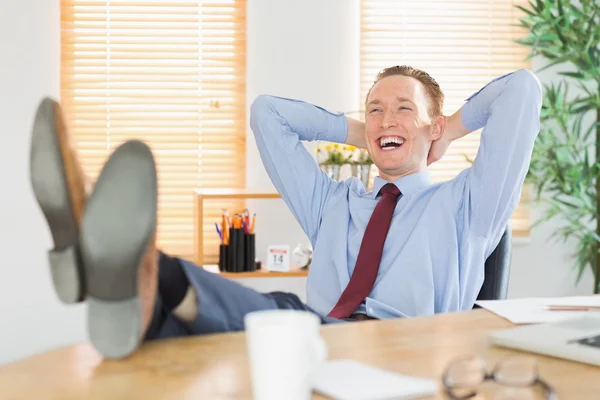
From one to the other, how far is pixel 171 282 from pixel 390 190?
1248 mm

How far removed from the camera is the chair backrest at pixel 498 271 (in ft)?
6.92

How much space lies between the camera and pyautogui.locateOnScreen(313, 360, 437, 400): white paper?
0.88 meters

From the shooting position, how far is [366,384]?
923mm

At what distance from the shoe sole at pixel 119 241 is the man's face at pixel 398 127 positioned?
1436mm

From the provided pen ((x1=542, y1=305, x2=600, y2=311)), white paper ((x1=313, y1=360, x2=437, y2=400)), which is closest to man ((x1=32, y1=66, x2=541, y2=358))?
white paper ((x1=313, y1=360, x2=437, y2=400))

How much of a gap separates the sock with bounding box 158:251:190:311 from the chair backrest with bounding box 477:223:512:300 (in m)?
1.17

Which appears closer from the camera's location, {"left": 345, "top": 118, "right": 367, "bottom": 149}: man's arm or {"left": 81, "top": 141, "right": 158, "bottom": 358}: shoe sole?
{"left": 81, "top": 141, "right": 158, "bottom": 358}: shoe sole

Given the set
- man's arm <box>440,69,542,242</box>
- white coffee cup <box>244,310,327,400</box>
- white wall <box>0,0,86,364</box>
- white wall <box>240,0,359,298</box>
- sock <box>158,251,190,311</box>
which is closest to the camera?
white coffee cup <box>244,310,327,400</box>

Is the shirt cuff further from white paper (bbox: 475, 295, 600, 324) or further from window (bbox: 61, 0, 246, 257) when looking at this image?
window (bbox: 61, 0, 246, 257)

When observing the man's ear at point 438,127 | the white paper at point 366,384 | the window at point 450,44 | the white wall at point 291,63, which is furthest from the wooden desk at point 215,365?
the window at point 450,44

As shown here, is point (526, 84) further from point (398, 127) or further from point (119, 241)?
point (119, 241)

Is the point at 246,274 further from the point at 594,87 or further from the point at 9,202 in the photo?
the point at 594,87

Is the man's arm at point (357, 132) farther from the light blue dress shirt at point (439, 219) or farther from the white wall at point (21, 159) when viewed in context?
the white wall at point (21, 159)

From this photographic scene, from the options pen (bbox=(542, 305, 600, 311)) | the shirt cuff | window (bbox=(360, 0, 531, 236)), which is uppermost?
window (bbox=(360, 0, 531, 236))
